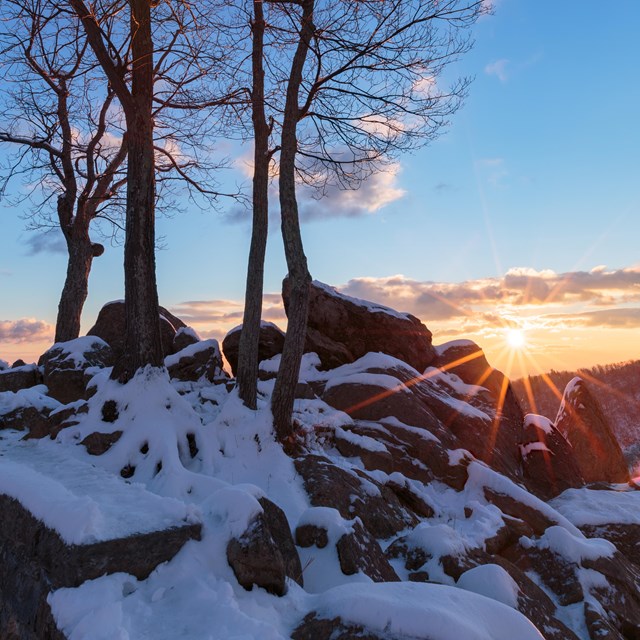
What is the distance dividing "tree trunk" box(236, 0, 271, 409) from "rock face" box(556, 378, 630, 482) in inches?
403

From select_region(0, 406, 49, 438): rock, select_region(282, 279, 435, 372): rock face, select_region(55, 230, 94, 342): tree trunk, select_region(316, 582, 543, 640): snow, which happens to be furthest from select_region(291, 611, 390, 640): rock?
select_region(55, 230, 94, 342): tree trunk

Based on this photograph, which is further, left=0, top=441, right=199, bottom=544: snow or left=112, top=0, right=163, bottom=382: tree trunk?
left=112, top=0, right=163, bottom=382: tree trunk

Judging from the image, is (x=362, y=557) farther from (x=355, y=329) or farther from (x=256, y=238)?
(x=355, y=329)

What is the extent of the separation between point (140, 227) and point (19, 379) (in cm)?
620

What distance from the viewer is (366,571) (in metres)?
5.37

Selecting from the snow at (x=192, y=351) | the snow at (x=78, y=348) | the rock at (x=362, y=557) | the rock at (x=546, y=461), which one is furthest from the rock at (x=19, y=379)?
the rock at (x=546, y=461)

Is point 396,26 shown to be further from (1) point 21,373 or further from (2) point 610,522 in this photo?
(1) point 21,373

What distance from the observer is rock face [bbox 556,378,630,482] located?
15227 millimetres

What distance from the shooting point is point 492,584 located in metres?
5.23

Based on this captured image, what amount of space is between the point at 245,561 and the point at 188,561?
463mm

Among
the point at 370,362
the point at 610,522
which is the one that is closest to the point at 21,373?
the point at 370,362

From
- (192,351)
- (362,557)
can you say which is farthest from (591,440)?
(362,557)

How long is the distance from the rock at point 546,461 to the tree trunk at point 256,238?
22.8 ft

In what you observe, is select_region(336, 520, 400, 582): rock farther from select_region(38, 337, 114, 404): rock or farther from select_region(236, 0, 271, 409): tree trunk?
select_region(38, 337, 114, 404): rock
